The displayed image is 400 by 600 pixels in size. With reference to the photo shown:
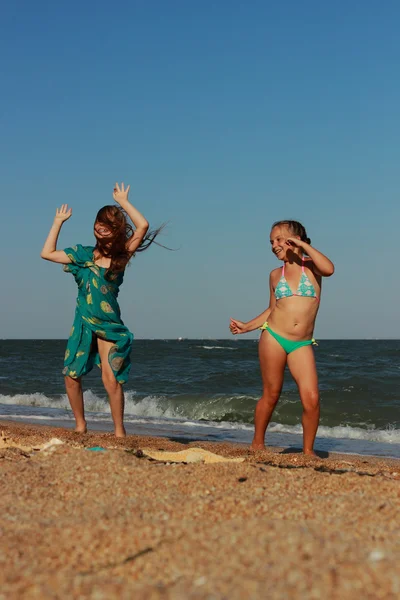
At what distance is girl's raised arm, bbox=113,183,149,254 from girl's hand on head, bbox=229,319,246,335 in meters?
1.04

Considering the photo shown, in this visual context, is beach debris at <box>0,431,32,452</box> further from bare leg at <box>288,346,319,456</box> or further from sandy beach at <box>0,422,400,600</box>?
bare leg at <box>288,346,319,456</box>

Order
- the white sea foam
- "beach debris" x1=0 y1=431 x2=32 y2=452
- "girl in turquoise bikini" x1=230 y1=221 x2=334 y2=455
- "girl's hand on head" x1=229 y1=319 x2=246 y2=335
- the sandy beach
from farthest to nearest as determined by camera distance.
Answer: the white sea foam, "girl's hand on head" x1=229 y1=319 x2=246 y2=335, "girl in turquoise bikini" x1=230 y1=221 x2=334 y2=455, "beach debris" x1=0 y1=431 x2=32 y2=452, the sandy beach

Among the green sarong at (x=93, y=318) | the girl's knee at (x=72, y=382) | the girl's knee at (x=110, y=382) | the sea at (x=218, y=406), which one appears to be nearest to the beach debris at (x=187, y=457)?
the girl's knee at (x=110, y=382)

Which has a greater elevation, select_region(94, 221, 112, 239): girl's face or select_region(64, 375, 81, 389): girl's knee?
select_region(94, 221, 112, 239): girl's face

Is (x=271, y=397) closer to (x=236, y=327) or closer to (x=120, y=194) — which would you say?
(x=236, y=327)

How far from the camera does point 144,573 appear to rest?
6.17ft

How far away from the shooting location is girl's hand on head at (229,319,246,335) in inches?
221

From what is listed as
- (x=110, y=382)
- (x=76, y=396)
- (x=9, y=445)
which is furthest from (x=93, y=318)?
(x=9, y=445)

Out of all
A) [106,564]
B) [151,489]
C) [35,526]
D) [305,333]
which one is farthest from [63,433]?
[106,564]

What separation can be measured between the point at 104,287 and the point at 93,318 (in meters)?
0.28

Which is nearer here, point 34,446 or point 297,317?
point 34,446

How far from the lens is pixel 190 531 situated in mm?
2232

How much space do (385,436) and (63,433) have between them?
5590 mm

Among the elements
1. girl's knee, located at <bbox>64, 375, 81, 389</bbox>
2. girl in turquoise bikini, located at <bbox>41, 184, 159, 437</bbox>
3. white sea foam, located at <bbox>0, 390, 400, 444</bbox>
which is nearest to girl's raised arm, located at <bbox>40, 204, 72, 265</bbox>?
girl in turquoise bikini, located at <bbox>41, 184, 159, 437</bbox>
